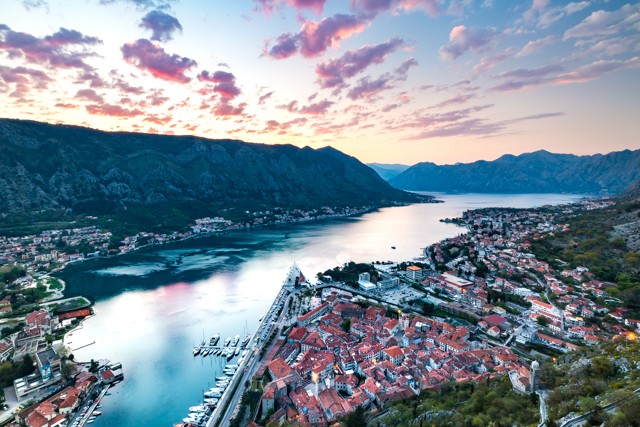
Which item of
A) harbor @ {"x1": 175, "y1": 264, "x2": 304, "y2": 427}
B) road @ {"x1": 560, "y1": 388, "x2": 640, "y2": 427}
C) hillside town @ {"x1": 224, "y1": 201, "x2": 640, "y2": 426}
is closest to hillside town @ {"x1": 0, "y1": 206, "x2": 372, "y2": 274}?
harbor @ {"x1": 175, "y1": 264, "x2": 304, "y2": 427}

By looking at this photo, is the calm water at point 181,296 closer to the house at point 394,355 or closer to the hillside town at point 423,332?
the hillside town at point 423,332

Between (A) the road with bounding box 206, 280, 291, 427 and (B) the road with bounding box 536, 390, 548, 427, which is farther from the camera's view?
(A) the road with bounding box 206, 280, 291, 427

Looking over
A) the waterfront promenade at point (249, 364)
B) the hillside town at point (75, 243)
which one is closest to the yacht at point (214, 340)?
the waterfront promenade at point (249, 364)

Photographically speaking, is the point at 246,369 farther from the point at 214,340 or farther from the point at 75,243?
the point at 75,243

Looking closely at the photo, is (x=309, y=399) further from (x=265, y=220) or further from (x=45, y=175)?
(x=45, y=175)

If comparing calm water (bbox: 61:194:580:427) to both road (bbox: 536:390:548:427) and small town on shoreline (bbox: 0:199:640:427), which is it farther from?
road (bbox: 536:390:548:427)

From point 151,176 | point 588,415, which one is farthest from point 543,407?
point 151,176
